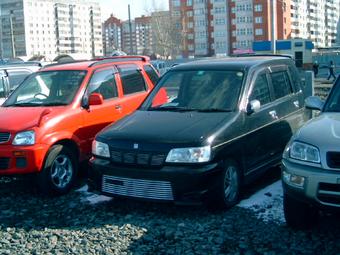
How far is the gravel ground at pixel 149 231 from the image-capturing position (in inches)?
191

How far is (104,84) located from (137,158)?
271 centimetres

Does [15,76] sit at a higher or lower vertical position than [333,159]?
higher

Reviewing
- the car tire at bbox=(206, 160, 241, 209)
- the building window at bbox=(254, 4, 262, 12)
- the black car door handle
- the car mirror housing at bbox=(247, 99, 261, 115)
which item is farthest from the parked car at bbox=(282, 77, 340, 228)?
the building window at bbox=(254, 4, 262, 12)

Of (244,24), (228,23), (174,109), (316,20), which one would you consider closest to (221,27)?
(228,23)

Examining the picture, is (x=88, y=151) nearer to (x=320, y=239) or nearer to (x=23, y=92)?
(x=23, y=92)

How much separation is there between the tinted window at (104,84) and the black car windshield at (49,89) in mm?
201

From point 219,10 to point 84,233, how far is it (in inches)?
4112

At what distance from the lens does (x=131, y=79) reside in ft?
29.1

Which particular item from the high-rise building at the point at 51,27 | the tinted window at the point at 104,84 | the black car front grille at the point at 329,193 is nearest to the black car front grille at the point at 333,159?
the black car front grille at the point at 329,193

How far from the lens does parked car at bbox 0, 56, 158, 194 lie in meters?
6.65

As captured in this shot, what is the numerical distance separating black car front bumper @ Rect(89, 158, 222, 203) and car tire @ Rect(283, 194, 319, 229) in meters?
0.88

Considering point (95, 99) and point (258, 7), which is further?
point (258, 7)

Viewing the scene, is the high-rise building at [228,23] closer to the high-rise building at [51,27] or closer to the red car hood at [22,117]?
the high-rise building at [51,27]

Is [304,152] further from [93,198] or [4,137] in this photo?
[4,137]
